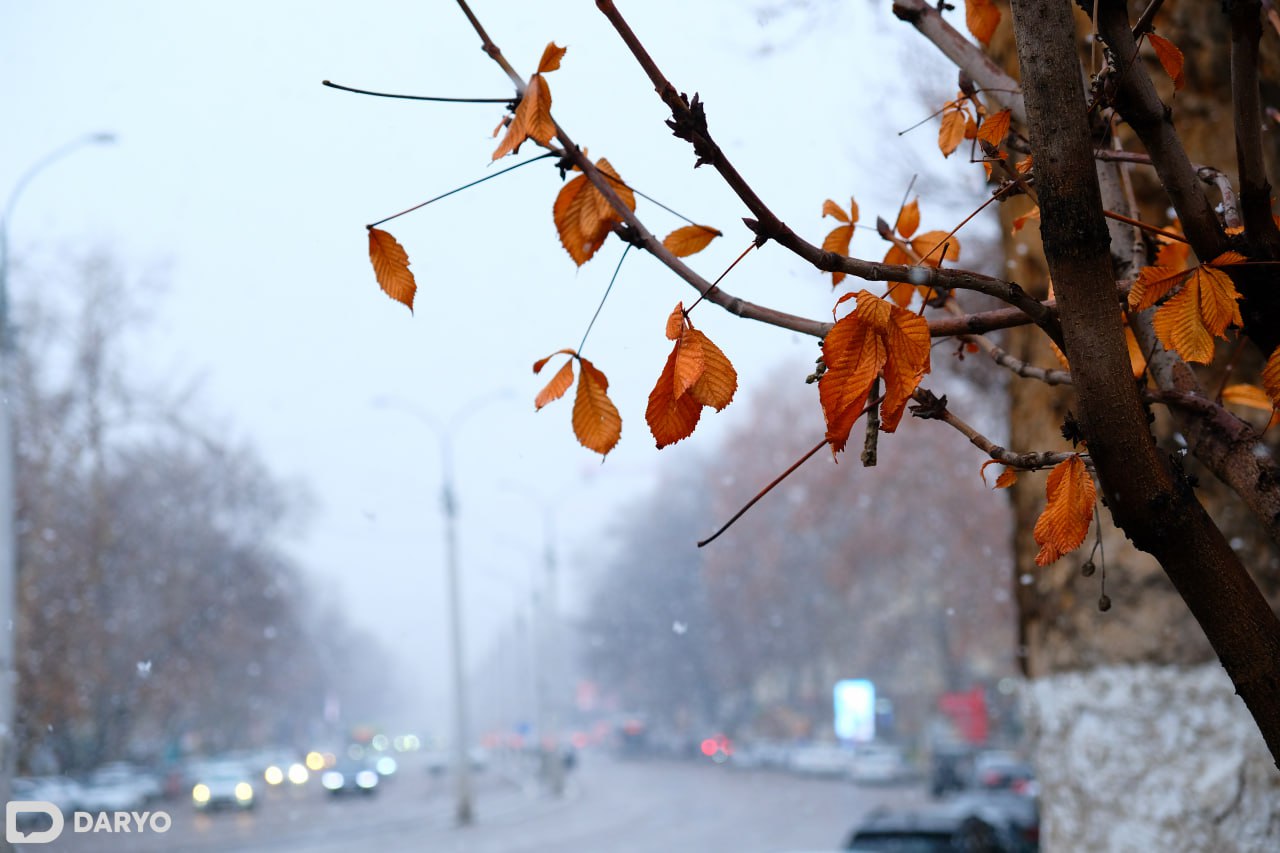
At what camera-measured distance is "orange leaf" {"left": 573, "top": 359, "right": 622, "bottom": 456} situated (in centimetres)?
183

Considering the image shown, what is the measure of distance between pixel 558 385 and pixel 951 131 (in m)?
1.09

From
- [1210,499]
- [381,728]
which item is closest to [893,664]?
[1210,499]

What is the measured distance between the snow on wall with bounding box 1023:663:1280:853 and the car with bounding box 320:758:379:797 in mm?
32886

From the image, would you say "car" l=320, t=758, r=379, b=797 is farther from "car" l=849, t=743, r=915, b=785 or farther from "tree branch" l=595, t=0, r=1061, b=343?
"tree branch" l=595, t=0, r=1061, b=343

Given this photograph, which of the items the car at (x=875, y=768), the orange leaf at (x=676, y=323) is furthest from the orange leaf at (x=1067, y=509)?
the car at (x=875, y=768)

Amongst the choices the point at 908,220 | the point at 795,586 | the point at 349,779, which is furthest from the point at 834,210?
the point at 349,779

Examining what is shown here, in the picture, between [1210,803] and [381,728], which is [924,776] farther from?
[381,728]

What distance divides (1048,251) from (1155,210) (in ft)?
8.87

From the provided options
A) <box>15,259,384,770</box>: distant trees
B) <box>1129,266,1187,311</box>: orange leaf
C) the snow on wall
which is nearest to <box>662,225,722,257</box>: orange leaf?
<box>1129,266,1187,311</box>: orange leaf

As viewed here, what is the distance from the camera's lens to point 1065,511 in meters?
1.73

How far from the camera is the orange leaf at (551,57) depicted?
66.3 inches

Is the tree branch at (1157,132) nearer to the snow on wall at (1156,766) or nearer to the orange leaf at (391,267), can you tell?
the orange leaf at (391,267)

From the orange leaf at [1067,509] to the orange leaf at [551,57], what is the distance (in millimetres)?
864

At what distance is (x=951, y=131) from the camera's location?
8.05 feet
